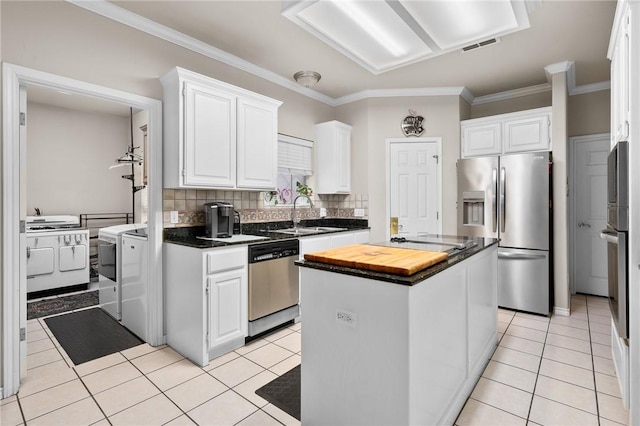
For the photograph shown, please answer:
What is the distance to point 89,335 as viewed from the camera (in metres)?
3.05

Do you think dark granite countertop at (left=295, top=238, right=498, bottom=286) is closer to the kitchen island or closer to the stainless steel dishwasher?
the kitchen island

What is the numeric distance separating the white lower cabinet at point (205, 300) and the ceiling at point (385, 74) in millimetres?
1836

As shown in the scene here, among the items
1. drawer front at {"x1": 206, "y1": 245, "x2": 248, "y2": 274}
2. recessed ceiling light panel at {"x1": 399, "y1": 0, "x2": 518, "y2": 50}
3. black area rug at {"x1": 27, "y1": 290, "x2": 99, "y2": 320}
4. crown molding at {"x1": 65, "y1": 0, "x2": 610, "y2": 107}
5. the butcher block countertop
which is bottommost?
black area rug at {"x1": 27, "y1": 290, "x2": 99, "y2": 320}

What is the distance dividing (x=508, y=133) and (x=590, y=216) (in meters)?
1.64

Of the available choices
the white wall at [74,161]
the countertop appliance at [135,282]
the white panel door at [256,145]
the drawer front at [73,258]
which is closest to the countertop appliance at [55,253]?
the drawer front at [73,258]

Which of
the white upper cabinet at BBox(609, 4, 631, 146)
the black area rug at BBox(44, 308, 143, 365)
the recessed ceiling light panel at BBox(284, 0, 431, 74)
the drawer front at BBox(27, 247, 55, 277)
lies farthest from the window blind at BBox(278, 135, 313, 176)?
the drawer front at BBox(27, 247, 55, 277)

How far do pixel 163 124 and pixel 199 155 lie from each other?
16.6 inches

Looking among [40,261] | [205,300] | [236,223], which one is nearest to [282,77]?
[236,223]

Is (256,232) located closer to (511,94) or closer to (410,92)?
(410,92)

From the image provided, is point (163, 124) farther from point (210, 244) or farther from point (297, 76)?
point (297, 76)

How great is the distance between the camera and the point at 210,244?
2566 mm

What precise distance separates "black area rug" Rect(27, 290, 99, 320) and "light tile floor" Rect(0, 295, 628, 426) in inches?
28.8

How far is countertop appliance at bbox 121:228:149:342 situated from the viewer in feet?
9.56

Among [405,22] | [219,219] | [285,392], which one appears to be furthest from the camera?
[219,219]
